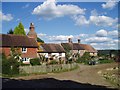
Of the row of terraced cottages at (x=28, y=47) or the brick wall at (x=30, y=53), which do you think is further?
the brick wall at (x=30, y=53)

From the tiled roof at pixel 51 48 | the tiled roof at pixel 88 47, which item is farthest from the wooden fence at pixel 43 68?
the tiled roof at pixel 88 47

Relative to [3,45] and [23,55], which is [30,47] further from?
[3,45]

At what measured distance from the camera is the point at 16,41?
54125 mm

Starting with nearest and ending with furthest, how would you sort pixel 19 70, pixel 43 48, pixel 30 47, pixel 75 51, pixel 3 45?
pixel 19 70 → pixel 3 45 → pixel 30 47 → pixel 43 48 → pixel 75 51

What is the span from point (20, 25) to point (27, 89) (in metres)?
57.4

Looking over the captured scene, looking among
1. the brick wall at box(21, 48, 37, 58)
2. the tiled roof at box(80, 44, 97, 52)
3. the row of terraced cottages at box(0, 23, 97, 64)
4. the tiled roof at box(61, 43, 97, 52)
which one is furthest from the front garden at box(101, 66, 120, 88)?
the tiled roof at box(80, 44, 97, 52)

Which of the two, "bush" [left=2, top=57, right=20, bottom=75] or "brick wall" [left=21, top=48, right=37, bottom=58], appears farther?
"brick wall" [left=21, top=48, right=37, bottom=58]

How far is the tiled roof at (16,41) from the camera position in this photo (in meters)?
52.1

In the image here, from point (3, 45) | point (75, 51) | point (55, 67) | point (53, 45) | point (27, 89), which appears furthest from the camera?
point (75, 51)

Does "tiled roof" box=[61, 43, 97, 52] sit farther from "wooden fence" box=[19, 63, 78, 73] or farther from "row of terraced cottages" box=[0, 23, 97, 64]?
"wooden fence" box=[19, 63, 78, 73]

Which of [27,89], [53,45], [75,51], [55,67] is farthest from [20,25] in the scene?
[27,89]

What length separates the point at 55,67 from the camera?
44.2 m

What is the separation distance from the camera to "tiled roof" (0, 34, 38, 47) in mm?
52056

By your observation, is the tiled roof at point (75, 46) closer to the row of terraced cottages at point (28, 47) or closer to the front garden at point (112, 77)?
the row of terraced cottages at point (28, 47)
